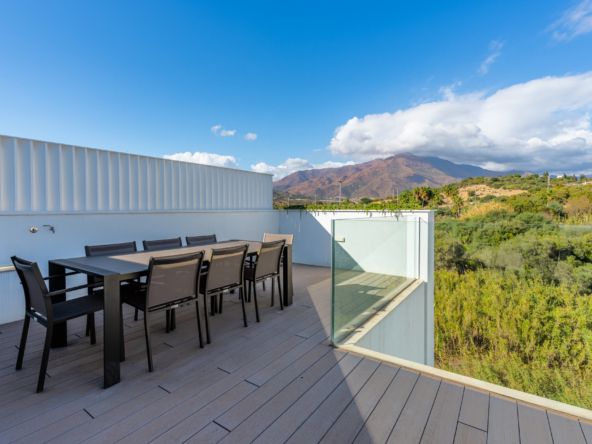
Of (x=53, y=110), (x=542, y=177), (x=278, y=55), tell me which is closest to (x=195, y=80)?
(x=278, y=55)

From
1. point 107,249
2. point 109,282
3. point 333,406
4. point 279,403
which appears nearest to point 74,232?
point 107,249

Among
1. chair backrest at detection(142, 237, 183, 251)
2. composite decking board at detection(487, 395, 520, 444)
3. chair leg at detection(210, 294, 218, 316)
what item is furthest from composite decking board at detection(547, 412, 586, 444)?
chair backrest at detection(142, 237, 183, 251)

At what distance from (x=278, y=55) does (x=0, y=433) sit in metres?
9.00

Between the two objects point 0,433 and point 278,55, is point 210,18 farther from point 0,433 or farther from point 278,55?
point 0,433

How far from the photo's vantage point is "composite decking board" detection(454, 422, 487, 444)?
1367 mm

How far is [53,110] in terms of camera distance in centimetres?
559

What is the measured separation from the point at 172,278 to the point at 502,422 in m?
2.32

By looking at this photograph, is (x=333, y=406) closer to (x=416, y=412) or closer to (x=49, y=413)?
(x=416, y=412)

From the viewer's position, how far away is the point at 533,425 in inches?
58.1

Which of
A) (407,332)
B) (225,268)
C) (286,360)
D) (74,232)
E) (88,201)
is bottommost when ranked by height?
(407,332)

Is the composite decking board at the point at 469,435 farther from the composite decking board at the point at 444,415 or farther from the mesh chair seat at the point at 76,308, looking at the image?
the mesh chair seat at the point at 76,308

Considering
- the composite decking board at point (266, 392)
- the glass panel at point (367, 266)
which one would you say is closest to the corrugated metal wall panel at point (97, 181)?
the glass panel at point (367, 266)

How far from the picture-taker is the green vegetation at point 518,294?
22.8ft

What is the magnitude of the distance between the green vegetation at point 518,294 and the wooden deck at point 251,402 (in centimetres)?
429
